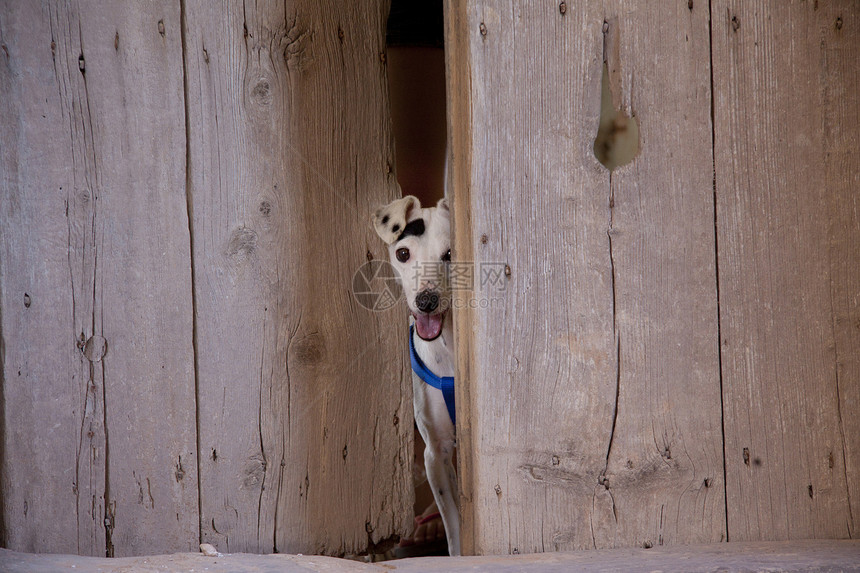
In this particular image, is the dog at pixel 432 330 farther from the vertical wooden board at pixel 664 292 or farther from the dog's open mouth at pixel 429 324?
the vertical wooden board at pixel 664 292

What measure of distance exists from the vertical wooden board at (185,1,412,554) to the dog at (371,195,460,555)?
0.44 m

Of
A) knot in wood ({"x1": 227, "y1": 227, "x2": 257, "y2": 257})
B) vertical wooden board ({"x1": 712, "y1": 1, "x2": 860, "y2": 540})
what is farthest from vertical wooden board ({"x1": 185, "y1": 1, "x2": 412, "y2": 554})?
vertical wooden board ({"x1": 712, "y1": 1, "x2": 860, "y2": 540})

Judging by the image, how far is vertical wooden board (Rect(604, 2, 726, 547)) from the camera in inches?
58.2

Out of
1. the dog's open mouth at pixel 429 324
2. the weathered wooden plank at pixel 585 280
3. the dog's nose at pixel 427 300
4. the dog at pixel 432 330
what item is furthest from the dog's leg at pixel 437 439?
the weathered wooden plank at pixel 585 280

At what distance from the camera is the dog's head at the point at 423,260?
7.53 feet

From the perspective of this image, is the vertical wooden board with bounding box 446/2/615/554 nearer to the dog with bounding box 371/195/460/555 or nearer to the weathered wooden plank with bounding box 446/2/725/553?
the weathered wooden plank with bounding box 446/2/725/553

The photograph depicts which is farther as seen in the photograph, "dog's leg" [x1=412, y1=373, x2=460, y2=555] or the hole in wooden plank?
"dog's leg" [x1=412, y1=373, x2=460, y2=555]

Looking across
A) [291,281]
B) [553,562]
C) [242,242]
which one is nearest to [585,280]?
[553,562]

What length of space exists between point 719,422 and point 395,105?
251 centimetres

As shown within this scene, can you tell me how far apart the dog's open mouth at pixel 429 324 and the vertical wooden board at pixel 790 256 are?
114cm

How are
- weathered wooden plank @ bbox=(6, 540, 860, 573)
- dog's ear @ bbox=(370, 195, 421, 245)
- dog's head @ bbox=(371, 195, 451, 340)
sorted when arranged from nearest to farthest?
1. weathered wooden plank @ bbox=(6, 540, 860, 573)
2. dog's ear @ bbox=(370, 195, 421, 245)
3. dog's head @ bbox=(371, 195, 451, 340)

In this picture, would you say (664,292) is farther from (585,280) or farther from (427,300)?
(427,300)

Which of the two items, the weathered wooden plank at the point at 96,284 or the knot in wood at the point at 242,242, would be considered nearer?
the weathered wooden plank at the point at 96,284

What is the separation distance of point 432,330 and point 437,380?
209 mm
